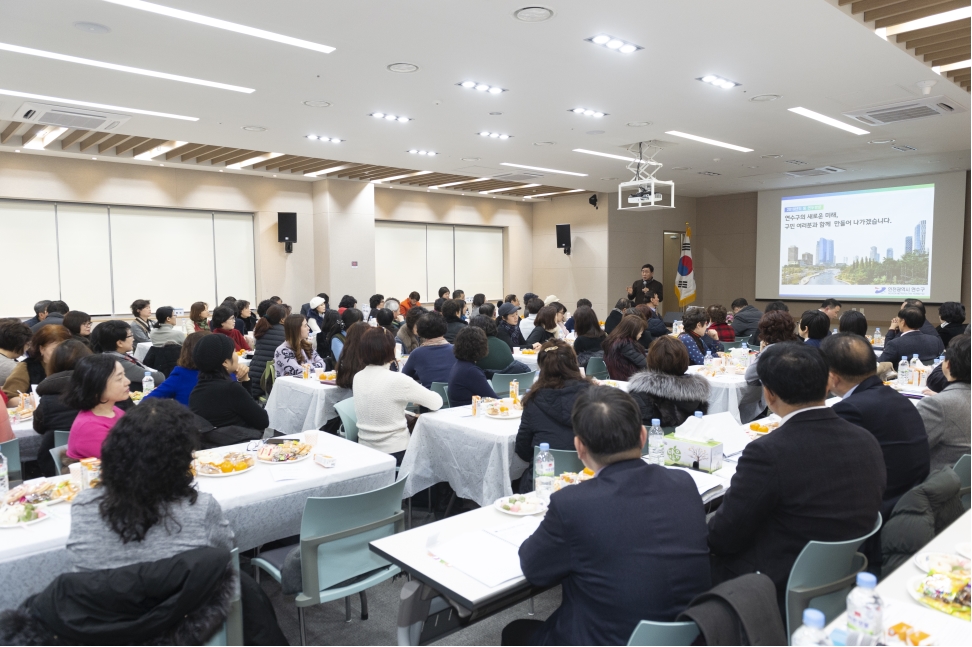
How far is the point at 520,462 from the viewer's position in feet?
12.9

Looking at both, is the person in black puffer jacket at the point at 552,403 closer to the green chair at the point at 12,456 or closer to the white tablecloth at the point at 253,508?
the white tablecloth at the point at 253,508

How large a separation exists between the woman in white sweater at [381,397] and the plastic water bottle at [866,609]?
2.85 m

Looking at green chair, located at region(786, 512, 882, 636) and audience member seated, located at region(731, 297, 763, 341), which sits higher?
audience member seated, located at region(731, 297, 763, 341)

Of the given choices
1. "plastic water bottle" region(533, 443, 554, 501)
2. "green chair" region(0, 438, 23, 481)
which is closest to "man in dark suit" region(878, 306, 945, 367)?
"plastic water bottle" region(533, 443, 554, 501)

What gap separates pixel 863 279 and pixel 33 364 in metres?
13.9

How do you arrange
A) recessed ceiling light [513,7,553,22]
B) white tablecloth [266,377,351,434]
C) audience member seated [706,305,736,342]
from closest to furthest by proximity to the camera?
1. recessed ceiling light [513,7,553,22]
2. white tablecloth [266,377,351,434]
3. audience member seated [706,305,736,342]

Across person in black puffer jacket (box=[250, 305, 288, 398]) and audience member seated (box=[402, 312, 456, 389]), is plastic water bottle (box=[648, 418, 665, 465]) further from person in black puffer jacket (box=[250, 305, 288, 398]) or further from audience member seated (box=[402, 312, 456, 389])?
person in black puffer jacket (box=[250, 305, 288, 398])

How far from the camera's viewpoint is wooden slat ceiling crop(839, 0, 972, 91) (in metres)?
4.66

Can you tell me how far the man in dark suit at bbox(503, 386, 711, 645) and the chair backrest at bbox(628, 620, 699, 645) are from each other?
0.16 metres

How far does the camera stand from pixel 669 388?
3812 mm

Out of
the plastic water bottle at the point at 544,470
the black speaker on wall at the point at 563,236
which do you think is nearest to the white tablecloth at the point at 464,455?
the plastic water bottle at the point at 544,470

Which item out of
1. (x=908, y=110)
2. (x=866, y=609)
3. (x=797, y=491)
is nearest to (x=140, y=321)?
(x=797, y=491)

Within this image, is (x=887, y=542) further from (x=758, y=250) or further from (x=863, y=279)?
(x=758, y=250)

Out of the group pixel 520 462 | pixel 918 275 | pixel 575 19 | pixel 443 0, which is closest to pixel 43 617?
pixel 520 462
